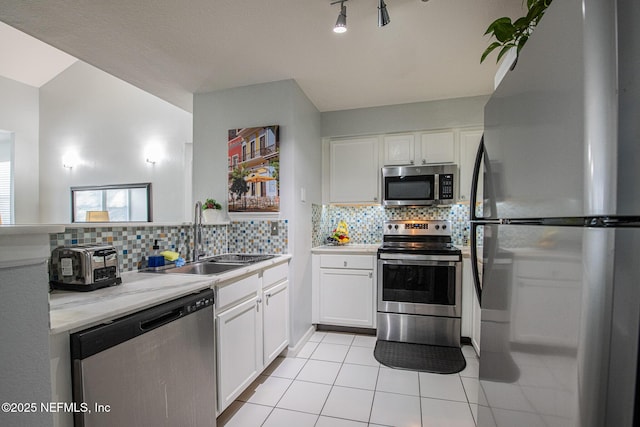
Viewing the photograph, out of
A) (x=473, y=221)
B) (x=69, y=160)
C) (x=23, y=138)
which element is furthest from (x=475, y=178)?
(x=23, y=138)

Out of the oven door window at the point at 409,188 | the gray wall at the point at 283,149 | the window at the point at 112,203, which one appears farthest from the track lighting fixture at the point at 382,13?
the window at the point at 112,203

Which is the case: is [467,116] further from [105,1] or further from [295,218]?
[105,1]

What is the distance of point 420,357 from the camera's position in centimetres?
256

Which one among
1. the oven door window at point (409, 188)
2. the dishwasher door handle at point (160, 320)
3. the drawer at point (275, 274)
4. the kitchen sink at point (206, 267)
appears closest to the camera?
the dishwasher door handle at point (160, 320)

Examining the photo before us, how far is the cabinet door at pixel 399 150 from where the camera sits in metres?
3.22

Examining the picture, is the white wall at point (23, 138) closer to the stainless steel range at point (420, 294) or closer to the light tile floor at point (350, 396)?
the light tile floor at point (350, 396)

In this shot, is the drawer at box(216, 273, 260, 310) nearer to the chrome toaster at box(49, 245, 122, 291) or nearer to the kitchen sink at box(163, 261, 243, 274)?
the kitchen sink at box(163, 261, 243, 274)

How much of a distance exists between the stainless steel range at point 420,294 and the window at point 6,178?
21.0 ft

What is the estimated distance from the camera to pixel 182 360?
1374 mm

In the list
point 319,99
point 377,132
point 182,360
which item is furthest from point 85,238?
point 377,132

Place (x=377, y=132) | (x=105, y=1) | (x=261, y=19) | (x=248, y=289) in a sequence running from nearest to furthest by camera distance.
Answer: (x=105, y=1) < (x=261, y=19) < (x=248, y=289) < (x=377, y=132)

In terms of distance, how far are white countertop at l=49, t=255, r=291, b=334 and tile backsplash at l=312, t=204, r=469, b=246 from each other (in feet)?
5.66

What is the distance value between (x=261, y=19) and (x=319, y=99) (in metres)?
1.33

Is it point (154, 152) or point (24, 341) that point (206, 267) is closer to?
point (24, 341)
